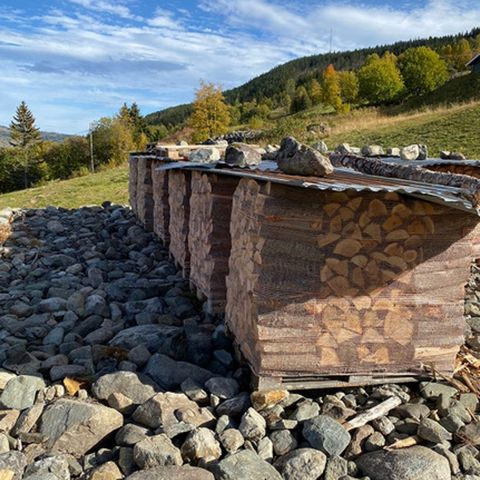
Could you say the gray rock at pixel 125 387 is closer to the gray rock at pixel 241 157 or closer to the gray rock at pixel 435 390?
the gray rock at pixel 435 390

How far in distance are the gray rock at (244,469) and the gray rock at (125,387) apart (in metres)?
1.17

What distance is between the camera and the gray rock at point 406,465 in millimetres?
3891

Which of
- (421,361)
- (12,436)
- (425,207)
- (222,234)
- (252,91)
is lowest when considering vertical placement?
(12,436)

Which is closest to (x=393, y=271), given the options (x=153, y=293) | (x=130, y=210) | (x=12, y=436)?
(x=12, y=436)

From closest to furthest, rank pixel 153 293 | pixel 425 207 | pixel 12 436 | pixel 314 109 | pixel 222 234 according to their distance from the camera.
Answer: pixel 12 436 → pixel 425 207 → pixel 222 234 → pixel 153 293 → pixel 314 109

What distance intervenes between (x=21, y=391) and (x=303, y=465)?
2.55 metres

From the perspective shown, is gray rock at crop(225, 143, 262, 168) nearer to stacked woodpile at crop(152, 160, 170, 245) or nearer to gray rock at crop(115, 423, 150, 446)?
gray rock at crop(115, 423, 150, 446)

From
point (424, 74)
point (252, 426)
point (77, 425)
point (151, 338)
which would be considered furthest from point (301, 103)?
point (77, 425)

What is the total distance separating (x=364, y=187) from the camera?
162 inches

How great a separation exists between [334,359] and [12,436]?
106 inches

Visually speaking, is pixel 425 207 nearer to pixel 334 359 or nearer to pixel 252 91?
pixel 334 359

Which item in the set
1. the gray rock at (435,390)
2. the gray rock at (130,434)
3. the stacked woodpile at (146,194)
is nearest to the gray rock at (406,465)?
the gray rock at (435,390)

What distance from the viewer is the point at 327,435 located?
4234mm

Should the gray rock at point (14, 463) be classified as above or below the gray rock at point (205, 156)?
below
